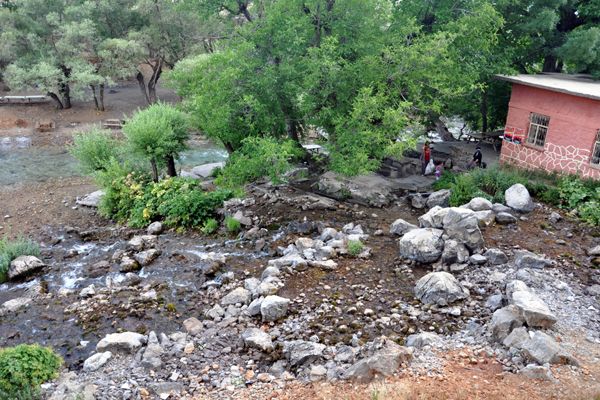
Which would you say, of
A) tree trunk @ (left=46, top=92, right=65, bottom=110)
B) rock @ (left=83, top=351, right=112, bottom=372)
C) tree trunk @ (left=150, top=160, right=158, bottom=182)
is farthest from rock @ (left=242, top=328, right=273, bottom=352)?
tree trunk @ (left=46, top=92, right=65, bottom=110)

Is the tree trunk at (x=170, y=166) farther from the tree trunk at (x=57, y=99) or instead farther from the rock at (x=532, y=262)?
the tree trunk at (x=57, y=99)

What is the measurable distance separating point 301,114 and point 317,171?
346 centimetres

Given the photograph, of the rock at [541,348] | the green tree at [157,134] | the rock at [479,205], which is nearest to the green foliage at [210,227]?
the green tree at [157,134]

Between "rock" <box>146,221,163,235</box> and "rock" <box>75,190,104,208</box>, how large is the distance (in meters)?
4.59

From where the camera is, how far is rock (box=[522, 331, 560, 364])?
9.23 metres

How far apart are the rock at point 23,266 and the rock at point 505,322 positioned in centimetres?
1376

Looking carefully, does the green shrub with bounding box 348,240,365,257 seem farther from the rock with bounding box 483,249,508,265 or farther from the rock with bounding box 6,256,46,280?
the rock with bounding box 6,256,46,280

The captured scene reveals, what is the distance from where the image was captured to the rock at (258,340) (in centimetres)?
1080

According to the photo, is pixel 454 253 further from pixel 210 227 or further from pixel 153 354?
pixel 210 227

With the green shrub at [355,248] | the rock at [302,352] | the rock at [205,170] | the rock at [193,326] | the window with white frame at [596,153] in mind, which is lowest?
the rock at [205,170]

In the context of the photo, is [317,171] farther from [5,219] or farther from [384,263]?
[5,219]

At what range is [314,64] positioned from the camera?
16.9 meters

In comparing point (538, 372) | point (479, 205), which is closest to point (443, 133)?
point (479, 205)

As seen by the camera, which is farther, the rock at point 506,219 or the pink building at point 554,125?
the pink building at point 554,125
